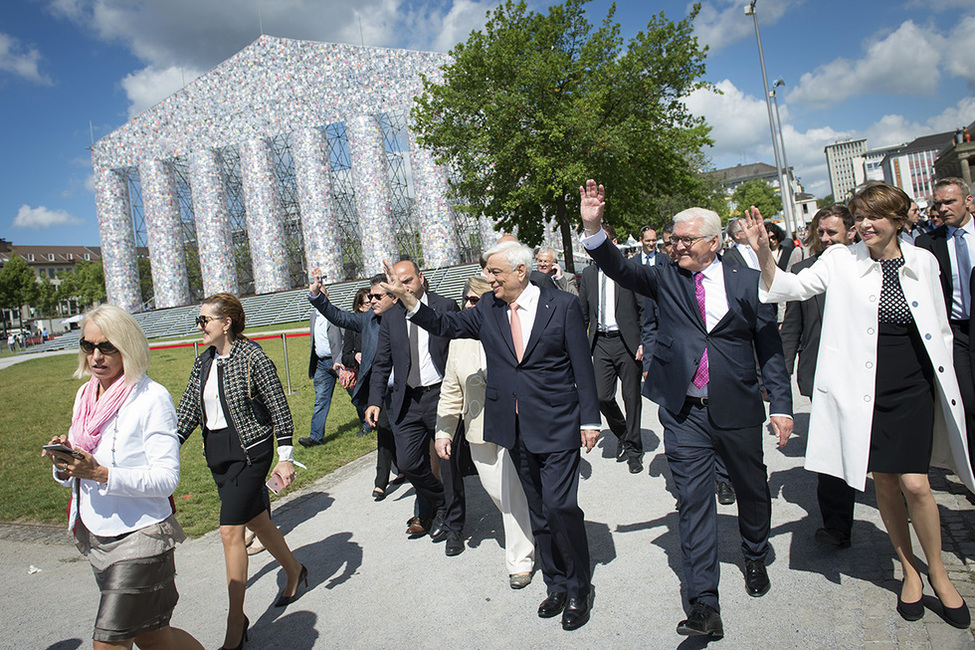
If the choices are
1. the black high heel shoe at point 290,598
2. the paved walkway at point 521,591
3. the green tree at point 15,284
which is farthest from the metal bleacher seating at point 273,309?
the black high heel shoe at point 290,598

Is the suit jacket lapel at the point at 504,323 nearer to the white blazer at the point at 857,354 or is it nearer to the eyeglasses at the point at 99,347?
the white blazer at the point at 857,354

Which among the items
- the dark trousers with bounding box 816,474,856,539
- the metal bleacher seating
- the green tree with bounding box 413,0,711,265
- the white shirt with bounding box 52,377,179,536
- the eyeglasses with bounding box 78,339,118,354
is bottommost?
the dark trousers with bounding box 816,474,856,539

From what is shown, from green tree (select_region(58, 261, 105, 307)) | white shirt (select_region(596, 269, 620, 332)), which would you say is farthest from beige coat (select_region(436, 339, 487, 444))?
A: green tree (select_region(58, 261, 105, 307))

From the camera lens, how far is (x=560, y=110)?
20312mm

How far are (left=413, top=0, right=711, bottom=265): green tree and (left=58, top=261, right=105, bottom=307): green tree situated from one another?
6609cm

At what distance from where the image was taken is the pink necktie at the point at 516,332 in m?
3.64

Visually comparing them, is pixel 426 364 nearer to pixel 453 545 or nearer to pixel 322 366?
pixel 453 545

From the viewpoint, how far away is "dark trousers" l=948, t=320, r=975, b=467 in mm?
3650

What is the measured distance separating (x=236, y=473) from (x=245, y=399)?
1.35ft

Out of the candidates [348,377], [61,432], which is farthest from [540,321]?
[61,432]

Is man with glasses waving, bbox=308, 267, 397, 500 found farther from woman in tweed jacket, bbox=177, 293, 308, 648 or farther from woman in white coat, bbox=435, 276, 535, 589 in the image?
woman in tweed jacket, bbox=177, 293, 308, 648

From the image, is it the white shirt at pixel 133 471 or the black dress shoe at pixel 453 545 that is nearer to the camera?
the white shirt at pixel 133 471

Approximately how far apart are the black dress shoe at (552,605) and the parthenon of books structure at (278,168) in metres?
32.4

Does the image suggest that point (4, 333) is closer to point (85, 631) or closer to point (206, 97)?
point (206, 97)
